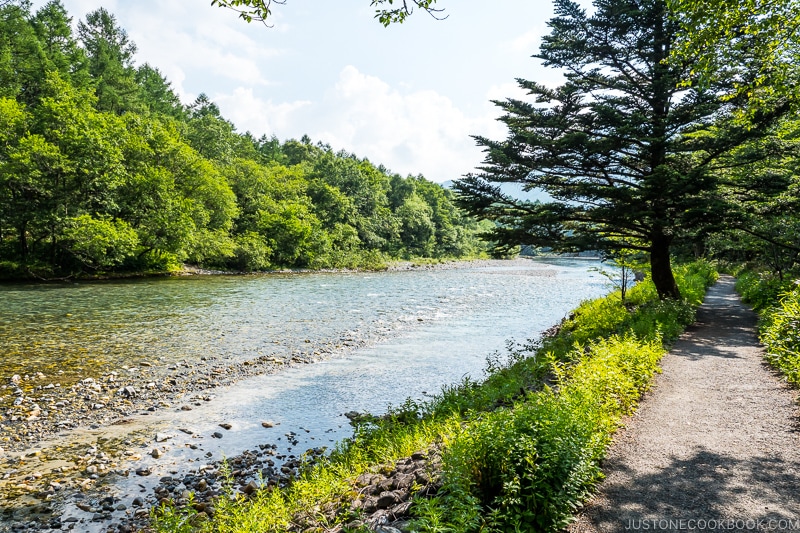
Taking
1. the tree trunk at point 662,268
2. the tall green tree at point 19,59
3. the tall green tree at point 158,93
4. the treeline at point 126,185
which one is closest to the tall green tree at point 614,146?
the tree trunk at point 662,268

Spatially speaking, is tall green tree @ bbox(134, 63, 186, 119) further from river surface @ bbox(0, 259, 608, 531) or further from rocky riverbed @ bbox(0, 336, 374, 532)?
rocky riverbed @ bbox(0, 336, 374, 532)

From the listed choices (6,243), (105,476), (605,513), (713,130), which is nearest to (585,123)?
(713,130)

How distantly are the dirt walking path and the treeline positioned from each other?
28.9 feet

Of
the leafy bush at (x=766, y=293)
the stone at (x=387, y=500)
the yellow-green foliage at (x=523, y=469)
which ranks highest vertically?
the leafy bush at (x=766, y=293)

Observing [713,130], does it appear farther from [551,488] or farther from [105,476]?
[105,476]

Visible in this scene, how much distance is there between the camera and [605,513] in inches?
185

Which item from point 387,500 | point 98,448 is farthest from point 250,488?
point 98,448

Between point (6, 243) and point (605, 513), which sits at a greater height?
point (6, 243)

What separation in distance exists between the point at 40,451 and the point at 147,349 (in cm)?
726

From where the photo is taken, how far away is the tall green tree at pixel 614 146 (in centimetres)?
1383

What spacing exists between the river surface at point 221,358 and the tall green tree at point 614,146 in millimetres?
5412

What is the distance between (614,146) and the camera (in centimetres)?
1441

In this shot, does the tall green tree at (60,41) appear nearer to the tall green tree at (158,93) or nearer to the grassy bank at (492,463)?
the tall green tree at (158,93)

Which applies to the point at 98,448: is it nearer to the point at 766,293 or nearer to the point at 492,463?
the point at 492,463
